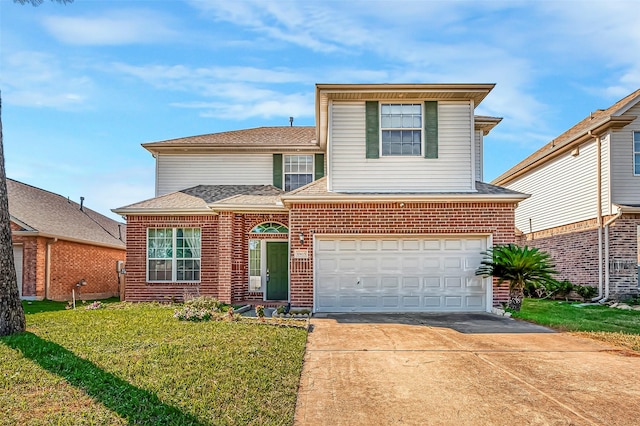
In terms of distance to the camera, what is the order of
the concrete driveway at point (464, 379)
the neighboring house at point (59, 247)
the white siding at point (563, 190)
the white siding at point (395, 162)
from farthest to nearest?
1. the neighboring house at point (59, 247)
2. the white siding at point (563, 190)
3. the white siding at point (395, 162)
4. the concrete driveway at point (464, 379)

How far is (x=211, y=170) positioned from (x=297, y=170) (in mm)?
3133

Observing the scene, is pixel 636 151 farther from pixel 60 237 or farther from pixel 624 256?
pixel 60 237

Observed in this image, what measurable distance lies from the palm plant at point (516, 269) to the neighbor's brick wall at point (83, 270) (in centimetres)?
1481

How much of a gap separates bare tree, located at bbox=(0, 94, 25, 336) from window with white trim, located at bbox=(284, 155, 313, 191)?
31.0ft

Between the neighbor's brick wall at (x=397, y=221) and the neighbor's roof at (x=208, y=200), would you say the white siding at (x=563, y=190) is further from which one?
the neighbor's roof at (x=208, y=200)

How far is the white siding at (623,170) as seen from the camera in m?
15.0

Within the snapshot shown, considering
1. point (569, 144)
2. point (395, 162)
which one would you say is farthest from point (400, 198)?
point (569, 144)

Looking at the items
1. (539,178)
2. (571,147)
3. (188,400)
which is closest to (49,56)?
(188,400)

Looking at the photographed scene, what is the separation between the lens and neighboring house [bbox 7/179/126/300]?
1672cm

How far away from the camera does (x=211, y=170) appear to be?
690 inches

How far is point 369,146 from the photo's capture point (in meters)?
12.9

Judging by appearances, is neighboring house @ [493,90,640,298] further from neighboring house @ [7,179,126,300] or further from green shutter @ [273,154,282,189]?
neighboring house @ [7,179,126,300]

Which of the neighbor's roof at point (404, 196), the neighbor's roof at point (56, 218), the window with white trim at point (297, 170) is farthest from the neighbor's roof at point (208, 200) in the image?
the neighbor's roof at point (56, 218)

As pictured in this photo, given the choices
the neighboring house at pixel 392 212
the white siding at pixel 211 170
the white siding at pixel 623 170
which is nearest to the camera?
the neighboring house at pixel 392 212
